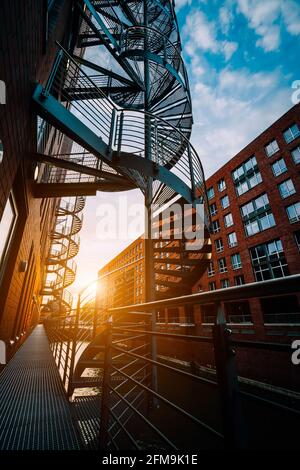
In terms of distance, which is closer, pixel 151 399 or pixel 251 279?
pixel 151 399

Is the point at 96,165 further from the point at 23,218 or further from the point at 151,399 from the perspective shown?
the point at 151,399

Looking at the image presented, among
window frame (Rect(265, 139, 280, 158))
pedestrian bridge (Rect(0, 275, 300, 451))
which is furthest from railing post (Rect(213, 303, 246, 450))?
window frame (Rect(265, 139, 280, 158))

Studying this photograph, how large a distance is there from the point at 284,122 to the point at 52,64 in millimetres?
21277

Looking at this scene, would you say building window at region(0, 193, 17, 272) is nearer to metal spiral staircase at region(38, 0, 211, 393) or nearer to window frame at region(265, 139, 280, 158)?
metal spiral staircase at region(38, 0, 211, 393)

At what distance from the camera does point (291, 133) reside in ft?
59.3

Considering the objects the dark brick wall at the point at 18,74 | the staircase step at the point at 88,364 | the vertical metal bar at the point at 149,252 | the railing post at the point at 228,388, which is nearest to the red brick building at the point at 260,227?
the vertical metal bar at the point at 149,252

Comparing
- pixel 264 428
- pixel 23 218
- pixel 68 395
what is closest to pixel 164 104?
pixel 23 218

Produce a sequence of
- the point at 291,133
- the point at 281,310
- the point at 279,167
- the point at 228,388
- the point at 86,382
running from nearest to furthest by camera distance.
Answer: the point at 228,388, the point at 86,382, the point at 281,310, the point at 291,133, the point at 279,167

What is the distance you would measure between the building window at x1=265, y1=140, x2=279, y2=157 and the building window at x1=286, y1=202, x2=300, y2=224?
5.58m

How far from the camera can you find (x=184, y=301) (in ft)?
4.24

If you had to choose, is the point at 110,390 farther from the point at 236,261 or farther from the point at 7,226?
the point at 236,261

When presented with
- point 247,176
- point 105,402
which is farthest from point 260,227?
point 105,402

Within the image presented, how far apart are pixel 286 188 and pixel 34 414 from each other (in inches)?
828

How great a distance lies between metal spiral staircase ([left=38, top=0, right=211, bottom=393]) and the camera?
11.5 ft
